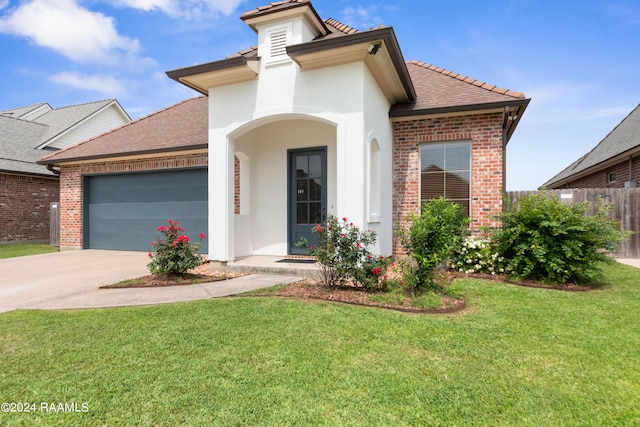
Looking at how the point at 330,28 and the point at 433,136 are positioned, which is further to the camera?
the point at 330,28

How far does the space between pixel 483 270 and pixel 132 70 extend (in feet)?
39.1

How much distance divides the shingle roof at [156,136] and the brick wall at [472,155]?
5.19 meters

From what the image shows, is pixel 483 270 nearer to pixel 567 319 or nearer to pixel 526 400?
pixel 567 319

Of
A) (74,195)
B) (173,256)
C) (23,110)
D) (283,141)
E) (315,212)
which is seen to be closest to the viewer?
(173,256)

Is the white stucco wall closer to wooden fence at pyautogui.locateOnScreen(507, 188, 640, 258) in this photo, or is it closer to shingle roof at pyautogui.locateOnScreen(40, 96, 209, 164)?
shingle roof at pyautogui.locateOnScreen(40, 96, 209, 164)

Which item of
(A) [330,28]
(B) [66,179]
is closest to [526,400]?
(A) [330,28]

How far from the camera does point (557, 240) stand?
5.80 meters

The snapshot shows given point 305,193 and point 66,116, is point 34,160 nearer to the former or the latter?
point 66,116

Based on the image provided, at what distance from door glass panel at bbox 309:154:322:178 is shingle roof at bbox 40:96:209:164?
9.83 ft

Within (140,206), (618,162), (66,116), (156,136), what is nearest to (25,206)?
(140,206)

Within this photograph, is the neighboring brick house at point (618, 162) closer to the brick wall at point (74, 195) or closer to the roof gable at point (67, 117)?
the brick wall at point (74, 195)

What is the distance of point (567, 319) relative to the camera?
396 cm

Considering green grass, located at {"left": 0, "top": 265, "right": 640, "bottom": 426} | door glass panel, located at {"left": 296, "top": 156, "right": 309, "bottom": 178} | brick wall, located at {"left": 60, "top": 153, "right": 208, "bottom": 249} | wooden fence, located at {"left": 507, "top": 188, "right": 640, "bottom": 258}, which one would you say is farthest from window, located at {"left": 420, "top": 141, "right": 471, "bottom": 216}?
brick wall, located at {"left": 60, "top": 153, "right": 208, "bottom": 249}

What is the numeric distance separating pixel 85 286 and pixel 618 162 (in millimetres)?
16309
